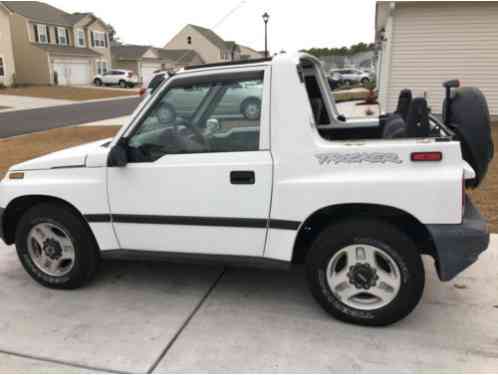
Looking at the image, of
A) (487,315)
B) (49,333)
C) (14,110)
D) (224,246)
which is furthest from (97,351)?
(14,110)

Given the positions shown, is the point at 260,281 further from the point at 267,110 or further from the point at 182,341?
the point at 267,110

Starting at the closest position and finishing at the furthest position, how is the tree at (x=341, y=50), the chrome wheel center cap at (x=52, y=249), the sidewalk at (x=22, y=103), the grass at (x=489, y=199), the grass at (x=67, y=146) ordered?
the chrome wheel center cap at (x=52, y=249) < the grass at (x=489, y=199) < the grass at (x=67, y=146) < the sidewalk at (x=22, y=103) < the tree at (x=341, y=50)

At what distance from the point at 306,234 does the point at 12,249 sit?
3214 mm

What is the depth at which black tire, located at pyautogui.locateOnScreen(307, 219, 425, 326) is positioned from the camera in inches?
118

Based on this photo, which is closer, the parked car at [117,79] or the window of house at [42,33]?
the window of house at [42,33]

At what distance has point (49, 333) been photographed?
3234 mm

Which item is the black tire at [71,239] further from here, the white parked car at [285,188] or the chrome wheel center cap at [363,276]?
the chrome wheel center cap at [363,276]

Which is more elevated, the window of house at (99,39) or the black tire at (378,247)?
the window of house at (99,39)

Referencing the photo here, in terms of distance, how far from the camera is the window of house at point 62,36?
45.1 metres

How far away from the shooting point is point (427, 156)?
9.35ft

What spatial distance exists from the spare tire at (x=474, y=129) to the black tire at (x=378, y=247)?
0.71 metres

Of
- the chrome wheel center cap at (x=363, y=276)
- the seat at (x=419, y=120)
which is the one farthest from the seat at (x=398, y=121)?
the chrome wheel center cap at (x=363, y=276)

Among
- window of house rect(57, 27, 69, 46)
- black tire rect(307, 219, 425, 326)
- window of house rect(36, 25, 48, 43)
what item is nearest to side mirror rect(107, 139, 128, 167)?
black tire rect(307, 219, 425, 326)

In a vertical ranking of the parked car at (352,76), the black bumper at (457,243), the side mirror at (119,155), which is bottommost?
the black bumper at (457,243)
